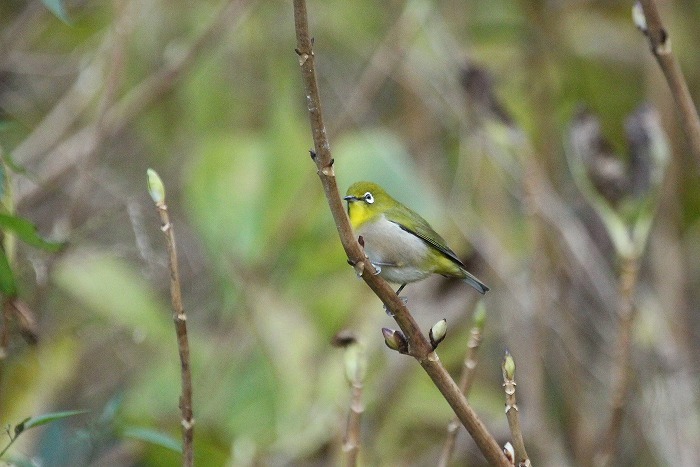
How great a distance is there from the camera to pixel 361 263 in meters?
1.09

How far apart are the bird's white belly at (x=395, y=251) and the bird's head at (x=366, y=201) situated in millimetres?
57

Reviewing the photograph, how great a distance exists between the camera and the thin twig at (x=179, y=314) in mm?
1114

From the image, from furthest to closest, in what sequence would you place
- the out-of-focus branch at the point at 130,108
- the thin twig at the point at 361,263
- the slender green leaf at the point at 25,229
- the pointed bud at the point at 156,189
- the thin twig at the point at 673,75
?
the out-of-focus branch at the point at 130,108, the thin twig at the point at 673,75, the slender green leaf at the point at 25,229, the pointed bud at the point at 156,189, the thin twig at the point at 361,263

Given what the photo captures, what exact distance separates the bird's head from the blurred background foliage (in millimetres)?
441

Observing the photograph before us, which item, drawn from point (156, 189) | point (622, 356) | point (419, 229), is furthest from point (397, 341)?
point (622, 356)

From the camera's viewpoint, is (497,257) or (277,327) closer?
(277,327)

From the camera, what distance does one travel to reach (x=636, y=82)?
→ 4.03 meters

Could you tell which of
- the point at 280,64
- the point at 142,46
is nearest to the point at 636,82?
the point at 280,64

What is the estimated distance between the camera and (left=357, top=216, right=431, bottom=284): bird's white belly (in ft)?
5.76

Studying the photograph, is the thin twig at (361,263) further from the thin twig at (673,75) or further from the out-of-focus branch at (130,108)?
the out-of-focus branch at (130,108)

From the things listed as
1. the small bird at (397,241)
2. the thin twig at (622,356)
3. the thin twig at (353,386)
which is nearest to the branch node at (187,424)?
the thin twig at (353,386)

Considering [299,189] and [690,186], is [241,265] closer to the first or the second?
[299,189]

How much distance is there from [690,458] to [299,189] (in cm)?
160

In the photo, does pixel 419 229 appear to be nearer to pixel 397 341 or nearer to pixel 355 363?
pixel 355 363
